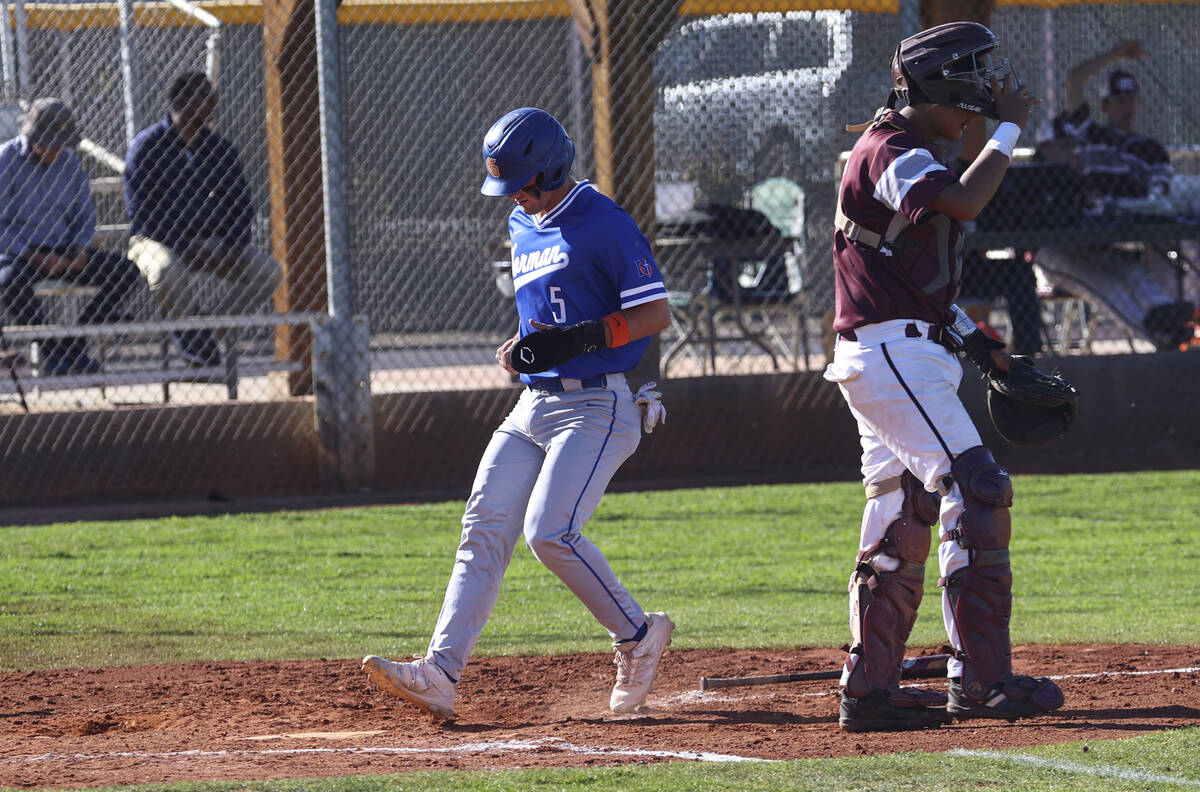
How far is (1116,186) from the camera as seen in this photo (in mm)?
11203

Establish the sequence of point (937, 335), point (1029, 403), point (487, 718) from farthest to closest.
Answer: point (487, 718)
point (1029, 403)
point (937, 335)

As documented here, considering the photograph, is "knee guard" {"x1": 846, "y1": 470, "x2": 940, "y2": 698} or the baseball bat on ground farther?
the baseball bat on ground

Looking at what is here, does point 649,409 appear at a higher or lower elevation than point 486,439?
higher

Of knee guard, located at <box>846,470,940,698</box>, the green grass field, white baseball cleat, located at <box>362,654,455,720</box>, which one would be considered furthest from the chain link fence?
knee guard, located at <box>846,470,940,698</box>

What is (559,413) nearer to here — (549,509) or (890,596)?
(549,509)

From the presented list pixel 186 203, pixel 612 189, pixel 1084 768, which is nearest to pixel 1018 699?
pixel 1084 768

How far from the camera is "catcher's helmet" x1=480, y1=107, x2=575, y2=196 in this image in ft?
15.6

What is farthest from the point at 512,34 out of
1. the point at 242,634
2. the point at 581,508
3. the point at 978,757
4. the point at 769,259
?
the point at 978,757

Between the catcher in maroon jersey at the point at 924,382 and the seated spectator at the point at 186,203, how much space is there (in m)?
6.17

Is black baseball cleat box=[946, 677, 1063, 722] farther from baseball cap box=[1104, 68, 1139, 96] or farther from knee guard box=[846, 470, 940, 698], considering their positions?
baseball cap box=[1104, 68, 1139, 96]

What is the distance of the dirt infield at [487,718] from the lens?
4.20 metres

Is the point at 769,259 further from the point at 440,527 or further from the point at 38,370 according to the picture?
the point at 38,370

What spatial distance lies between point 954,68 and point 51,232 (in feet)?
22.6

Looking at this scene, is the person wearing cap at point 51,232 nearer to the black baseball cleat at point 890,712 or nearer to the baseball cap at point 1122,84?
the black baseball cleat at point 890,712
